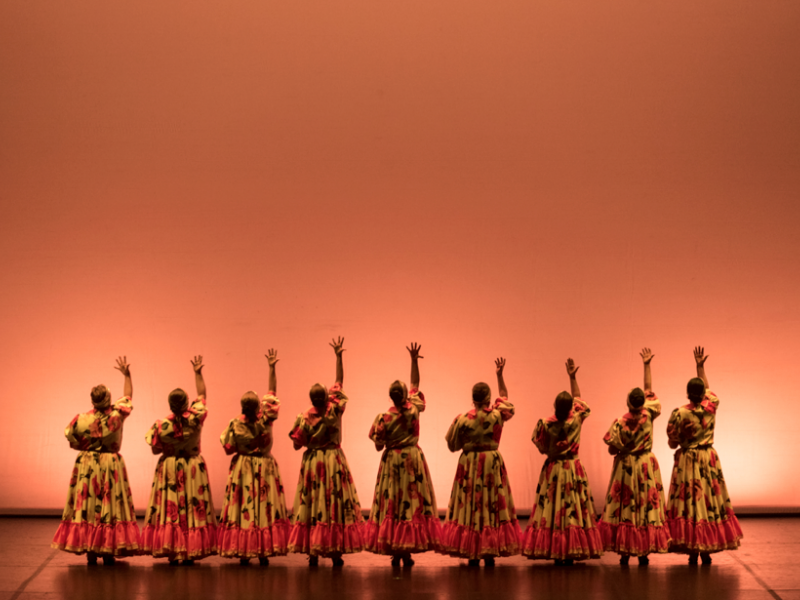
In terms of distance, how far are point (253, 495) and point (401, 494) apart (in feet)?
3.52

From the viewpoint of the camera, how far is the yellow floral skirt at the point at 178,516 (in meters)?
7.10

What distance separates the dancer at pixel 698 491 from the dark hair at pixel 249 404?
9.95 feet

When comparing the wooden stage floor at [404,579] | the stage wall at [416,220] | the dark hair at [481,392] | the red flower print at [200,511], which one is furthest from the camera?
the stage wall at [416,220]

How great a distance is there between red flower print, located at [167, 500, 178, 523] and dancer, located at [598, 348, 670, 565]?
3058 millimetres

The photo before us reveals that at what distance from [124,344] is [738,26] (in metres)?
6.30

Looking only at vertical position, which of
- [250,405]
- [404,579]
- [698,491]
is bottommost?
[404,579]

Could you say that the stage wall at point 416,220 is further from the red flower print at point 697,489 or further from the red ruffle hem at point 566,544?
the red ruffle hem at point 566,544

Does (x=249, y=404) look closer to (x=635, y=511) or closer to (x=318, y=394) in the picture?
(x=318, y=394)

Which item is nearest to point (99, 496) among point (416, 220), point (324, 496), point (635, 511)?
point (324, 496)

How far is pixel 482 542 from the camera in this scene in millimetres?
6996

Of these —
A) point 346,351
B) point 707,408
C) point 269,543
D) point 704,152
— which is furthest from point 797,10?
point 269,543

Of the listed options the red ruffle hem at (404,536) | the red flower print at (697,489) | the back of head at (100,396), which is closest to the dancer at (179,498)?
the back of head at (100,396)

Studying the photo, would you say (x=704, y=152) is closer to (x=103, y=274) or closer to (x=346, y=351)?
(x=346, y=351)

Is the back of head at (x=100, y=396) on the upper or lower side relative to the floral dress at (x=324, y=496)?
upper
